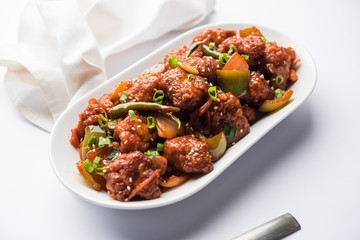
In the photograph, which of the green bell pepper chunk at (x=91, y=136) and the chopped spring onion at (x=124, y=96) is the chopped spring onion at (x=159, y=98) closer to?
the chopped spring onion at (x=124, y=96)

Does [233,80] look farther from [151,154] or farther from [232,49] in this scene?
[151,154]

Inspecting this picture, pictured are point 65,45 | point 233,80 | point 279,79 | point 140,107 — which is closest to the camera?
point 140,107

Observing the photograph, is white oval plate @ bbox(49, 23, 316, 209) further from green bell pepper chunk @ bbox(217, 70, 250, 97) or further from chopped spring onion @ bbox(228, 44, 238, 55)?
chopped spring onion @ bbox(228, 44, 238, 55)

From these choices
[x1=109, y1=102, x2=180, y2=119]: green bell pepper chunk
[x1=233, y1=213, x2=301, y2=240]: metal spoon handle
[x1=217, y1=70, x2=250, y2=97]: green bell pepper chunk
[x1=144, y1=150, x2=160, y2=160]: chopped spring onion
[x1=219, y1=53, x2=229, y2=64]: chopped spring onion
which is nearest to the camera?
[x1=233, y1=213, x2=301, y2=240]: metal spoon handle

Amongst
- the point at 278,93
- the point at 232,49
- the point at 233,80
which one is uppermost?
the point at 232,49

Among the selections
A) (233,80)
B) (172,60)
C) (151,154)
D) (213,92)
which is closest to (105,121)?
(151,154)

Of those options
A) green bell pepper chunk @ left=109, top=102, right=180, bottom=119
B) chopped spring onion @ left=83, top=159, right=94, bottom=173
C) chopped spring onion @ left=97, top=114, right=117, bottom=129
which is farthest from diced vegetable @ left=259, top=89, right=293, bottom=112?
chopped spring onion @ left=83, top=159, right=94, bottom=173
